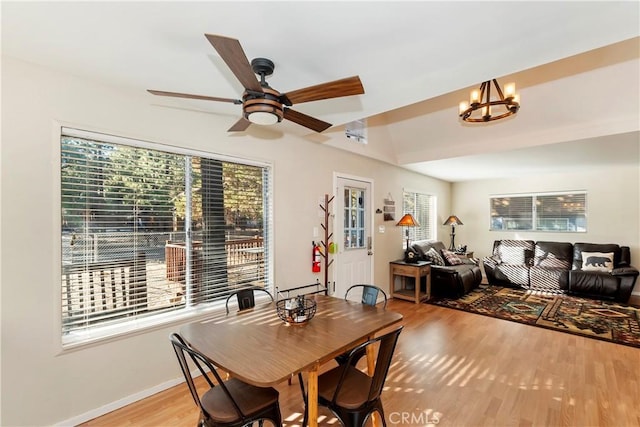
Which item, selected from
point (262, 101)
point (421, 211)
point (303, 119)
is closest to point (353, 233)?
point (421, 211)

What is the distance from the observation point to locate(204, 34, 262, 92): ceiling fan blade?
124 centimetres

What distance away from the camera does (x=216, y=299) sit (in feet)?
9.64

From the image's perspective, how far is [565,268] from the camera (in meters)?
5.57

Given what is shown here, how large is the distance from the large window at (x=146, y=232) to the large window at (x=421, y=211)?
3.69 meters

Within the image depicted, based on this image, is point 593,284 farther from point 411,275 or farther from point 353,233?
point 353,233

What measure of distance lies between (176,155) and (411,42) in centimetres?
212

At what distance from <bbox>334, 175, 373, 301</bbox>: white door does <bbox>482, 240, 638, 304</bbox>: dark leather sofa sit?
10.4 feet

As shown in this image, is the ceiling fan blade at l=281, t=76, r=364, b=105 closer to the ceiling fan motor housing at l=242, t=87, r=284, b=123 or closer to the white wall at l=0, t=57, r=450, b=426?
the ceiling fan motor housing at l=242, t=87, r=284, b=123

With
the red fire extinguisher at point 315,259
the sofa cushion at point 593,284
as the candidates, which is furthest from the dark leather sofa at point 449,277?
the red fire extinguisher at point 315,259

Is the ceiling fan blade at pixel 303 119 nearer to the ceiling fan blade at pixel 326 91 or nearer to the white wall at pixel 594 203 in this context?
the ceiling fan blade at pixel 326 91

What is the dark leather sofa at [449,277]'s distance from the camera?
5105 millimetres

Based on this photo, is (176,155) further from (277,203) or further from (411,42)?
(411,42)

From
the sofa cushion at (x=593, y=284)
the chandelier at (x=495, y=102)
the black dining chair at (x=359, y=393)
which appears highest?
the chandelier at (x=495, y=102)

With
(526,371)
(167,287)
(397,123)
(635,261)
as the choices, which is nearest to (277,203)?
(167,287)
